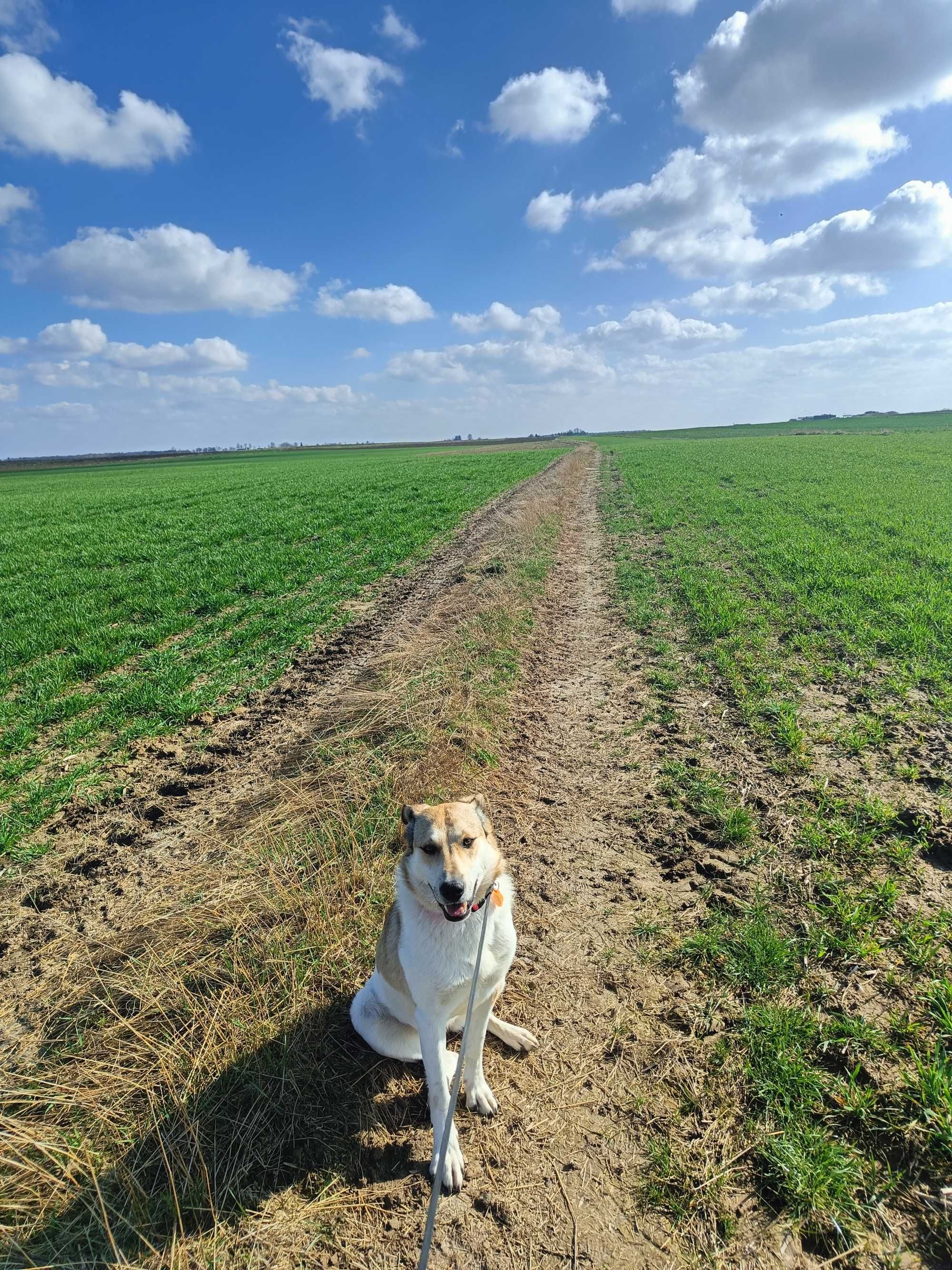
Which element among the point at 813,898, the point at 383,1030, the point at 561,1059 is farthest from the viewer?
the point at 813,898

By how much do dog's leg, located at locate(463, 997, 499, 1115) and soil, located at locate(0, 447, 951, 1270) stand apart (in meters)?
0.08

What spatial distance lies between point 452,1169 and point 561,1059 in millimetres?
916

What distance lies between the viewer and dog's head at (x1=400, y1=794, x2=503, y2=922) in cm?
304

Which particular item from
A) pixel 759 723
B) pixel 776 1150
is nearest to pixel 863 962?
pixel 776 1150

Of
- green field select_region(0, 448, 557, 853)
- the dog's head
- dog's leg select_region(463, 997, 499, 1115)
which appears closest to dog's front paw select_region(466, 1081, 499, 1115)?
dog's leg select_region(463, 997, 499, 1115)

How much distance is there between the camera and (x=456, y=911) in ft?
10.0

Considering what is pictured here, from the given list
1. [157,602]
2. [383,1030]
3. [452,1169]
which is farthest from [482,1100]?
[157,602]

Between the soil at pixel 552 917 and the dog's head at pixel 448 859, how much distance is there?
1.36 m

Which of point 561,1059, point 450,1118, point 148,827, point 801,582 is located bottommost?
point 561,1059

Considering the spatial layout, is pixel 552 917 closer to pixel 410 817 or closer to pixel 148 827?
pixel 410 817

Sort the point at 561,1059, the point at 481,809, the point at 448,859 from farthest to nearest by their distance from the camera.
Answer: the point at 481,809 → the point at 561,1059 → the point at 448,859

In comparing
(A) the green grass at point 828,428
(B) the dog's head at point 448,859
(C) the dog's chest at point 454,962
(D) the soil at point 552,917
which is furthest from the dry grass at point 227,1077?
(A) the green grass at point 828,428

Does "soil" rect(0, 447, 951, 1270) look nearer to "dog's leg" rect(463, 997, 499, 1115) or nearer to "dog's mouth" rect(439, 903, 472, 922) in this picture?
"dog's leg" rect(463, 997, 499, 1115)

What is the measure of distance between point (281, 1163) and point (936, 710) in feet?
27.6
